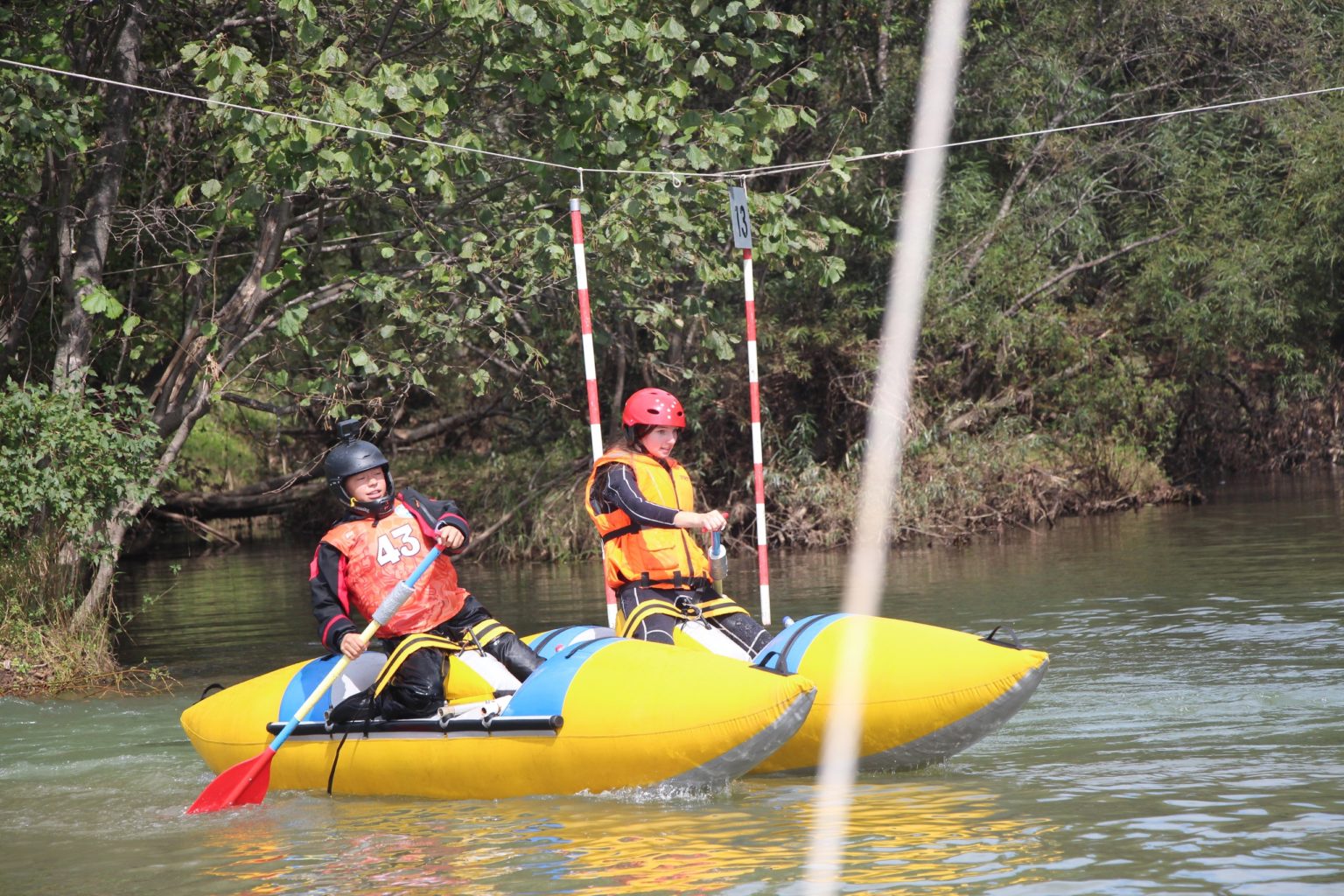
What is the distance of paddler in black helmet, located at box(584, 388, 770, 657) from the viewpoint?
6145mm

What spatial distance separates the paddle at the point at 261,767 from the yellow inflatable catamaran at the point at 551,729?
0.19 meters

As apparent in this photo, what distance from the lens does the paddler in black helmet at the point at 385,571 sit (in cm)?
602

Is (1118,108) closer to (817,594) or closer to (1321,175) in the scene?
(1321,175)

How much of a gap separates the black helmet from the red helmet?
0.96 metres

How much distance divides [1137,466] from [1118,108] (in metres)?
4.42

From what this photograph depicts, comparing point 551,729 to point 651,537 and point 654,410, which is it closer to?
point 651,537

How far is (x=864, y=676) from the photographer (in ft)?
19.3

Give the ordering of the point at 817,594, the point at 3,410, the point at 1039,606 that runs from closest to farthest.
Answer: the point at 3,410, the point at 1039,606, the point at 817,594

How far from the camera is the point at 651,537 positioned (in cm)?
620

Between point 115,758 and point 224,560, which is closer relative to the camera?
point 115,758

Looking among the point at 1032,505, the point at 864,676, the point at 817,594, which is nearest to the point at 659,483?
the point at 864,676

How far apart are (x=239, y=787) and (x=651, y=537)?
182 centimetres

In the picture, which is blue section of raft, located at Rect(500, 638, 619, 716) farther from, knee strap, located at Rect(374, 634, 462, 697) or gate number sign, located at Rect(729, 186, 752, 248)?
gate number sign, located at Rect(729, 186, 752, 248)

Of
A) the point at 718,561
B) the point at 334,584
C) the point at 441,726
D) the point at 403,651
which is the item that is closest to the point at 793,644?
the point at 718,561
